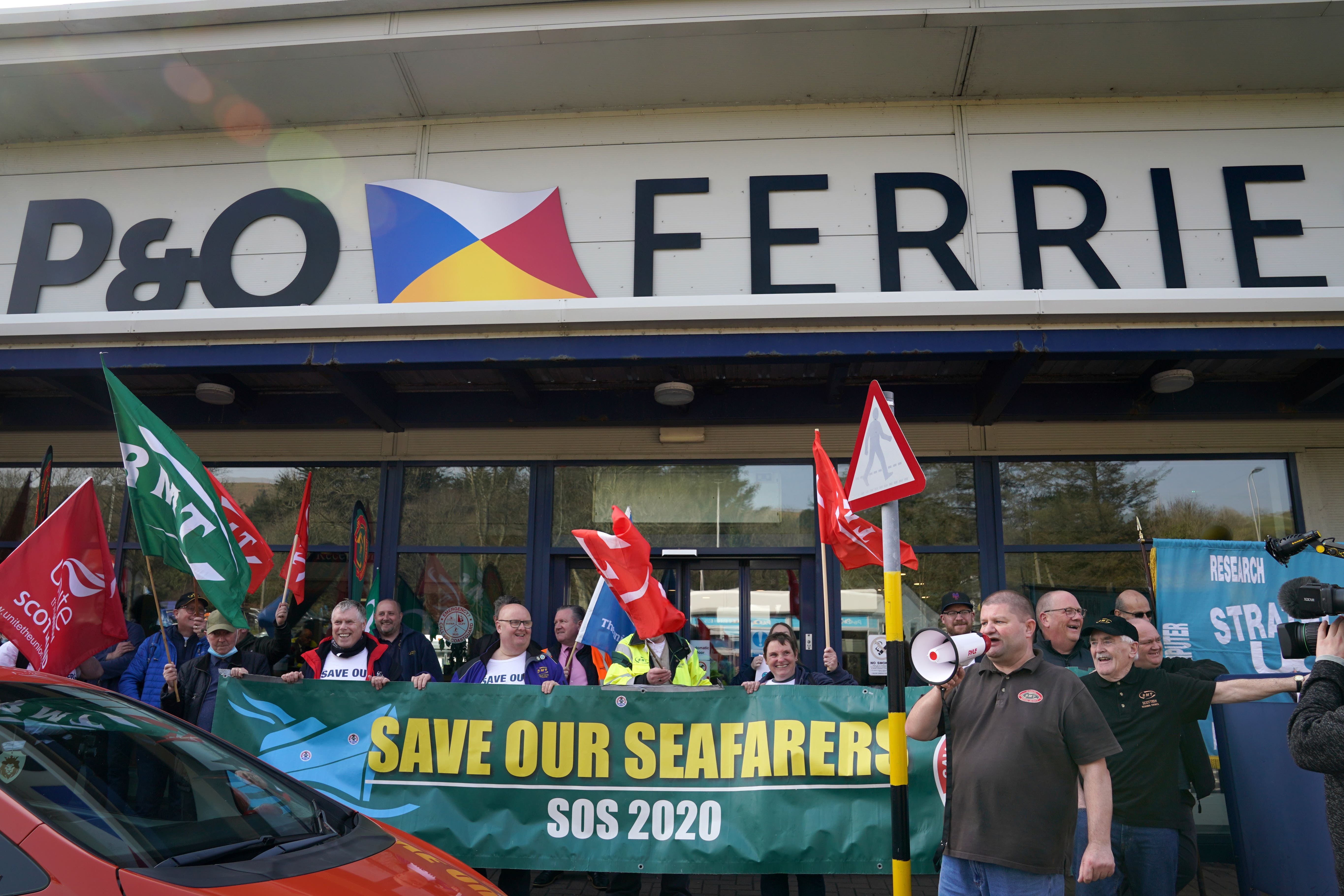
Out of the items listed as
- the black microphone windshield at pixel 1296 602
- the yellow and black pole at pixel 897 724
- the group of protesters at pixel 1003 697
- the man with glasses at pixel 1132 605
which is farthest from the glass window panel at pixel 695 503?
the black microphone windshield at pixel 1296 602

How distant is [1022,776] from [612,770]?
2.55 metres

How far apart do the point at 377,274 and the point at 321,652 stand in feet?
11.4

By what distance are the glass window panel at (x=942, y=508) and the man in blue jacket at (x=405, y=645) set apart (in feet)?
13.2

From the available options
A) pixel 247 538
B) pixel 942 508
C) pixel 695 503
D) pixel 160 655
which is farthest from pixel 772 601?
pixel 160 655

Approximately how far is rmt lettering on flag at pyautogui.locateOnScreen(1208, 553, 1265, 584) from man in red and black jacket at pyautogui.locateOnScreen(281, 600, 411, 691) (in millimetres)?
5767

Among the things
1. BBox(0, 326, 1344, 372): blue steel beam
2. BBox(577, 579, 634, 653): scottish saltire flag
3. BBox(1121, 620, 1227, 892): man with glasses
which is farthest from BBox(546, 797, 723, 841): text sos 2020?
BBox(0, 326, 1344, 372): blue steel beam

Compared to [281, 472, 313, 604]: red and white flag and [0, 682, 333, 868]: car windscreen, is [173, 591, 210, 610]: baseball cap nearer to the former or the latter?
[281, 472, 313, 604]: red and white flag

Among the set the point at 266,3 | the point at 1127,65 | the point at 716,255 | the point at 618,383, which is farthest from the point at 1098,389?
the point at 266,3

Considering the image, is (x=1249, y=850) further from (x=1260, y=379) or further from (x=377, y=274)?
(x=377, y=274)

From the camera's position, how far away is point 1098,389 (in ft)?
25.8

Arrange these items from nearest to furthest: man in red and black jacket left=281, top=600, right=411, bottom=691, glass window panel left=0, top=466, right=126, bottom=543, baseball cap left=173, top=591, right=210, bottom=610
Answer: man in red and black jacket left=281, top=600, right=411, bottom=691 < baseball cap left=173, top=591, right=210, bottom=610 < glass window panel left=0, top=466, right=126, bottom=543

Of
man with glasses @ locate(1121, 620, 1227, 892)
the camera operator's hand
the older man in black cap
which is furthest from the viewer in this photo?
the older man in black cap

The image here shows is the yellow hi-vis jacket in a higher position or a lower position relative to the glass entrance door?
lower

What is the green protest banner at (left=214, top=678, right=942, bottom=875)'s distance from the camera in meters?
4.98
